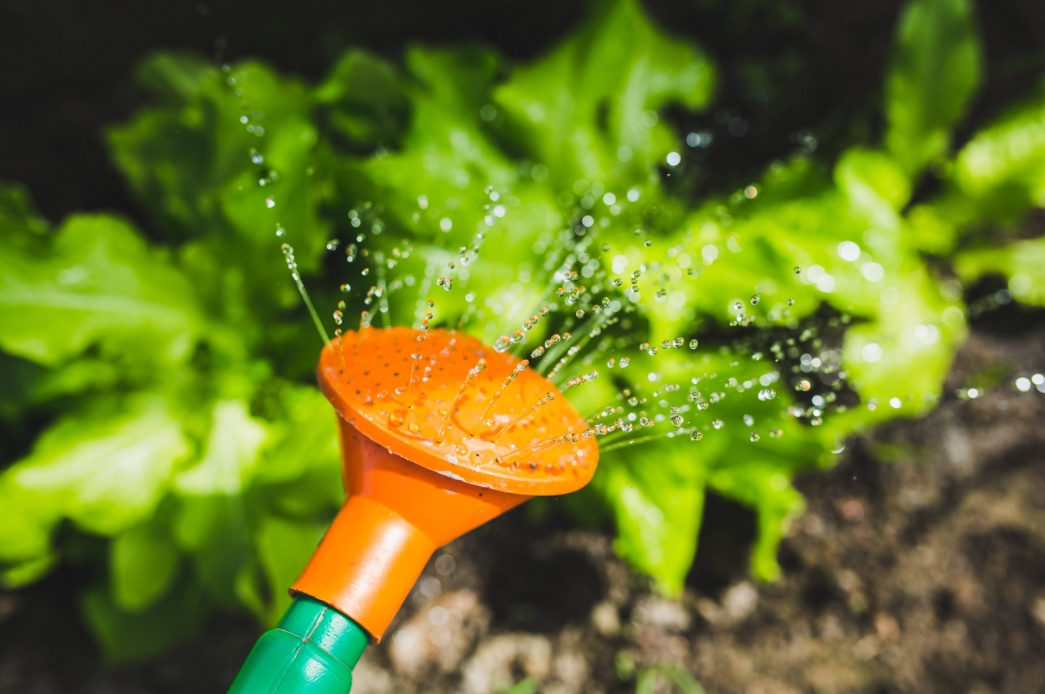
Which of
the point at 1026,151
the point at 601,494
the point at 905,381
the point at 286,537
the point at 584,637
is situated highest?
the point at 1026,151

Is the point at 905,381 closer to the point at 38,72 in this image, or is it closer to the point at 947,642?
the point at 947,642

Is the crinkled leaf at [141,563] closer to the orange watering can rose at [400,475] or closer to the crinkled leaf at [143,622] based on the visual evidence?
the crinkled leaf at [143,622]

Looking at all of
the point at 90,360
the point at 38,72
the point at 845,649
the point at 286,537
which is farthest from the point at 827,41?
the point at 38,72

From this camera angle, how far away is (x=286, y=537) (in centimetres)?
103

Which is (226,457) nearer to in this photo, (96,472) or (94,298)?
(96,472)

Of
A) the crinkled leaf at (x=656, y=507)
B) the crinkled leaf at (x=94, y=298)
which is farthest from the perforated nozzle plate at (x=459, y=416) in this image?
the crinkled leaf at (x=94, y=298)

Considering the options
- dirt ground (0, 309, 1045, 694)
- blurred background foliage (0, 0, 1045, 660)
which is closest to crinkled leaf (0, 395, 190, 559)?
blurred background foliage (0, 0, 1045, 660)

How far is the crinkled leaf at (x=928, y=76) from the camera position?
1162 millimetres

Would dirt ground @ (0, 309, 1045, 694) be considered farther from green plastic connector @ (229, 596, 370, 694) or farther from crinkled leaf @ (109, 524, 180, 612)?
green plastic connector @ (229, 596, 370, 694)

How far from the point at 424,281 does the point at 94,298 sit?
465 millimetres

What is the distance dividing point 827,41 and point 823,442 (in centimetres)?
82

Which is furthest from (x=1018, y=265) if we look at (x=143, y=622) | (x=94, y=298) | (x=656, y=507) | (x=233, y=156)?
(x=143, y=622)

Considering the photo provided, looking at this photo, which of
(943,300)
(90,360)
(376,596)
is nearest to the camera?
(376,596)

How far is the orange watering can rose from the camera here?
44 cm
